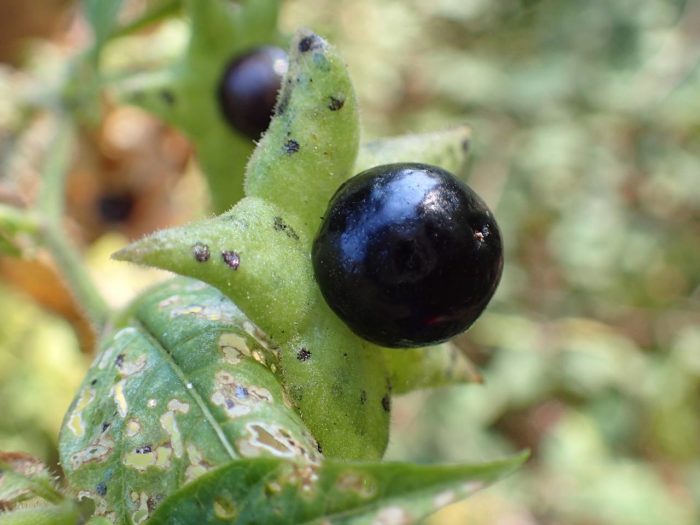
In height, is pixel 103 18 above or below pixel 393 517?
above

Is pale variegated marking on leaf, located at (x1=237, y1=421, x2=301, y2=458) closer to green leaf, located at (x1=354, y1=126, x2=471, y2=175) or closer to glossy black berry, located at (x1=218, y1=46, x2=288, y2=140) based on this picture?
green leaf, located at (x1=354, y1=126, x2=471, y2=175)

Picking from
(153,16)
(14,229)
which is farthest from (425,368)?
(153,16)

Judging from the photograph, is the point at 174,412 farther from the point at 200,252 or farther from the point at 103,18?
the point at 103,18

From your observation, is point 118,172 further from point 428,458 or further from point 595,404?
point 595,404

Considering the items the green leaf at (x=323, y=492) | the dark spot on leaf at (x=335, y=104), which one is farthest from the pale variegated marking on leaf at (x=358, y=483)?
the dark spot on leaf at (x=335, y=104)

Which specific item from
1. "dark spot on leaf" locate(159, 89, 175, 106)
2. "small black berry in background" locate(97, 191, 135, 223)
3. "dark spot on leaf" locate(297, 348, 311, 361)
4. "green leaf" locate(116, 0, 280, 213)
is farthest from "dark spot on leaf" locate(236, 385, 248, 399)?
"small black berry in background" locate(97, 191, 135, 223)
